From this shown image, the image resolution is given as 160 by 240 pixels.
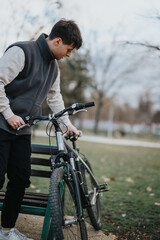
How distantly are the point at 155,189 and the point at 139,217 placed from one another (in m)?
1.87

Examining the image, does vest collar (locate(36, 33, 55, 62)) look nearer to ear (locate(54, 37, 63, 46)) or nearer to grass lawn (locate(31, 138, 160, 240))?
ear (locate(54, 37, 63, 46))

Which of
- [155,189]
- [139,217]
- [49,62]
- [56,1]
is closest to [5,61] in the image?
[49,62]

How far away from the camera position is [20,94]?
237 cm

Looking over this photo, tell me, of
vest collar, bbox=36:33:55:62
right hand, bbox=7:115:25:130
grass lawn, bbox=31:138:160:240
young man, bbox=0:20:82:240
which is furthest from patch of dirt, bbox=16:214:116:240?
vest collar, bbox=36:33:55:62

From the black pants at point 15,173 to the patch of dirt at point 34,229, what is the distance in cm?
52

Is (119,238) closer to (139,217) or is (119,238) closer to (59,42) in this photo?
(139,217)

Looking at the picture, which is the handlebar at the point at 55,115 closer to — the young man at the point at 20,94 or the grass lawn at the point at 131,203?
the young man at the point at 20,94

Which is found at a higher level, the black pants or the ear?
the ear

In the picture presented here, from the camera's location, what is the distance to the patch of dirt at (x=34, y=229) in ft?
9.59

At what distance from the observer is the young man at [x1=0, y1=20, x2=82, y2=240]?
7.33 feet

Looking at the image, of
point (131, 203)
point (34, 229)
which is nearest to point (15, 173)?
point (34, 229)

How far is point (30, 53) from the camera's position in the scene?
2.33 m

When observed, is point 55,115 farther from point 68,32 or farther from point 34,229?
point 34,229

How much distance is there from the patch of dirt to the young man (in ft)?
1.59
